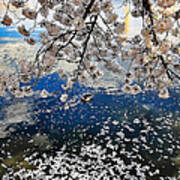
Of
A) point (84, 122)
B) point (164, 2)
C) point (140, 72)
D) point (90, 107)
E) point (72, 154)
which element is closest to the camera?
point (164, 2)

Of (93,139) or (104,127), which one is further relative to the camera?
(104,127)

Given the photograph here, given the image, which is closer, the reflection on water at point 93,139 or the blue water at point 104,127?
the reflection on water at point 93,139

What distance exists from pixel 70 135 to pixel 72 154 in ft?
3.98

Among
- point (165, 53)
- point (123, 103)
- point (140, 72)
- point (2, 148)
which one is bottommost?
point (2, 148)

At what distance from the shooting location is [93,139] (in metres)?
7.75

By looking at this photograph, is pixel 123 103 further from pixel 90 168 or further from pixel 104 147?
pixel 90 168

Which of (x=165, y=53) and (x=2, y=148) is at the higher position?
(x=165, y=53)

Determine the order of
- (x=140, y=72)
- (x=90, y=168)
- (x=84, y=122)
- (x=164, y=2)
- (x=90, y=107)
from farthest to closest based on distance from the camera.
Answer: (x=90, y=107) → (x=84, y=122) → (x=90, y=168) → (x=140, y=72) → (x=164, y=2)

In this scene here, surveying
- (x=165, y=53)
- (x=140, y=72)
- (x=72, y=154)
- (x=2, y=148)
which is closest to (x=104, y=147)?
(x=72, y=154)

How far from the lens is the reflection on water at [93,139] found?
6129 mm

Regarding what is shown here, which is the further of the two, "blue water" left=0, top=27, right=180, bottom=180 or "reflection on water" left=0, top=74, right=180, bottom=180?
"blue water" left=0, top=27, right=180, bottom=180

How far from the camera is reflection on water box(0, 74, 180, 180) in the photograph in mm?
6129

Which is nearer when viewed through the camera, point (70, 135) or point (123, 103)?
point (70, 135)

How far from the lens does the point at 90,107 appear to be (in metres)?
10.5
